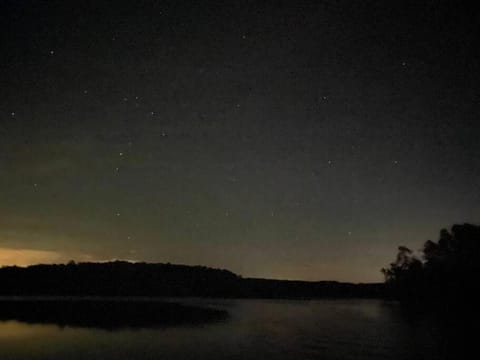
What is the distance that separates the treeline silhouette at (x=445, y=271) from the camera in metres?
71.6

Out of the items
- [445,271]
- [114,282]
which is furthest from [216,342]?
[114,282]

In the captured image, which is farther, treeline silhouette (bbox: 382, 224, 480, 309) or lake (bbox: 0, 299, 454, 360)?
treeline silhouette (bbox: 382, 224, 480, 309)

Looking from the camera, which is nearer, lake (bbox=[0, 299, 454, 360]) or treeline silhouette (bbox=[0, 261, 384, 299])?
lake (bbox=[0, 299, 454, 360])

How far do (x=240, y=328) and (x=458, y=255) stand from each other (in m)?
48.8

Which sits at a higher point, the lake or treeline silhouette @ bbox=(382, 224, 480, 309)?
treeline silhouette @ bbox=(382, 224, 480, 309)

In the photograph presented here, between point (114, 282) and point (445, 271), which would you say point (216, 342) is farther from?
point (114, 282)

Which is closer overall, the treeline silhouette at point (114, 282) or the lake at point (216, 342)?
the lake at point (216, 342)

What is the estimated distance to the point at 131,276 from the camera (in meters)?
169

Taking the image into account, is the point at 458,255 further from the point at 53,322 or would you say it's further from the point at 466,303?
the point at 53,322

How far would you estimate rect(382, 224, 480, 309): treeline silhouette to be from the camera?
71.6 meters

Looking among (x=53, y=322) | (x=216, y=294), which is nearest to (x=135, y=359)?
(x=53, y=322)

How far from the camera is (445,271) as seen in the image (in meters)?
77.5

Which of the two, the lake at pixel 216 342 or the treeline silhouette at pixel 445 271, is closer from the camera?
the lake at pixel 216 342

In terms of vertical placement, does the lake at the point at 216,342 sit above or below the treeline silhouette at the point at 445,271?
below
